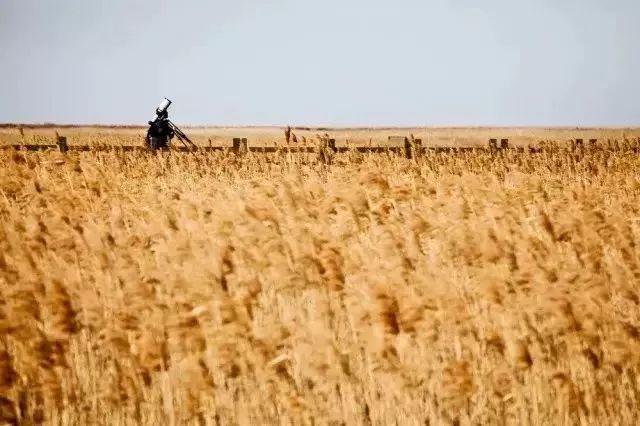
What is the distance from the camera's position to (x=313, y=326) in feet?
7.45

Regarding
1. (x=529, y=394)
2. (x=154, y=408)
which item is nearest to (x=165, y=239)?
(x=154, y=408)

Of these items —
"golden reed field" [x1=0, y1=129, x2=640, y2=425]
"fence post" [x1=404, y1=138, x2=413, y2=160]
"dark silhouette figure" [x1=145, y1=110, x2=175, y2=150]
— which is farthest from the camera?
"dark silhouette figure" [x1=145, y1=110, x2=175, y2=150]

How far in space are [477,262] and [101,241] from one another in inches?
104

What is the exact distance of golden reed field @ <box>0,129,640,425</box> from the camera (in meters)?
2.34

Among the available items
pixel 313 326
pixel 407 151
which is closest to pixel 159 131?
pixel 407 151

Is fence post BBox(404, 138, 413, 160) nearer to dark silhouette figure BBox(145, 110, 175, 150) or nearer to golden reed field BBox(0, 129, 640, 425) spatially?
dark silhouette figure BBox(145, 110, 175, 150)

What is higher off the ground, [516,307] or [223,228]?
[223,228]

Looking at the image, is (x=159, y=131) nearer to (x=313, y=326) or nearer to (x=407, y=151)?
(x=407, y=151)

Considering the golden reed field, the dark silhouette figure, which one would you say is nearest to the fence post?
the dark silhouette figure

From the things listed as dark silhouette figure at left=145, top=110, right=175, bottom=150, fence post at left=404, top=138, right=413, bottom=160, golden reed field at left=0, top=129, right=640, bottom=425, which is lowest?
golden reed field at left=0, top=129, right=640, bottom=425

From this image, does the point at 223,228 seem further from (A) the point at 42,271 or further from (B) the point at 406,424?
(B) the point at 406,424

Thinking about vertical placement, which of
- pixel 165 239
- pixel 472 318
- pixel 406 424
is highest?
pixel 165 239

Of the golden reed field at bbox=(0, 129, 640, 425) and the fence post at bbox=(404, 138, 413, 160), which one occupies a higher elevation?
the fence post at bbox=(404, 138, 413, 160)

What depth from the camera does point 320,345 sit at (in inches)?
90.3
